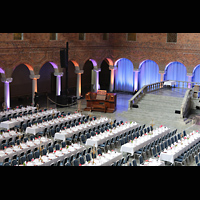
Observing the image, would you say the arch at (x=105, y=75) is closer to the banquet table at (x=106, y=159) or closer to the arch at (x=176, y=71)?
the arch at (x=176, y=71)

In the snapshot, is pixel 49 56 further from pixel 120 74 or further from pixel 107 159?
pixel 107 159

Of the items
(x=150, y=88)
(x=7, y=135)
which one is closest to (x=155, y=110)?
(x=150, y=88)

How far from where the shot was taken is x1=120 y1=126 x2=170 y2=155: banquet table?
57.2 feet

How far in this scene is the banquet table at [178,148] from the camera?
16.4 m

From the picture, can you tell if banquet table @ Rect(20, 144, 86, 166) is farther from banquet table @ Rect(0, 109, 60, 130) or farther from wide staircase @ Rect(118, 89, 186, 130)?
wide staircase @ Rect(118, 89, 186, 130)

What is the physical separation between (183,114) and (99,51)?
1176 cm

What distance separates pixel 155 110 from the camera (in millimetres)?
27109

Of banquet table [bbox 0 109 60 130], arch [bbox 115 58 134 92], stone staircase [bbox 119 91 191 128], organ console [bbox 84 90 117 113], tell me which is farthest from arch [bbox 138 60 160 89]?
banquet table [bbox 0 109 60 130]

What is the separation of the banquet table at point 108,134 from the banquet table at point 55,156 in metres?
1.13

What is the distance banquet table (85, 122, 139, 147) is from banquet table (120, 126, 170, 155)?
55.7 inches

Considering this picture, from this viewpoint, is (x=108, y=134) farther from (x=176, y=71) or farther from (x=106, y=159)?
(x=176, y=71)

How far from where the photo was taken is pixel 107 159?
50.1 ft
